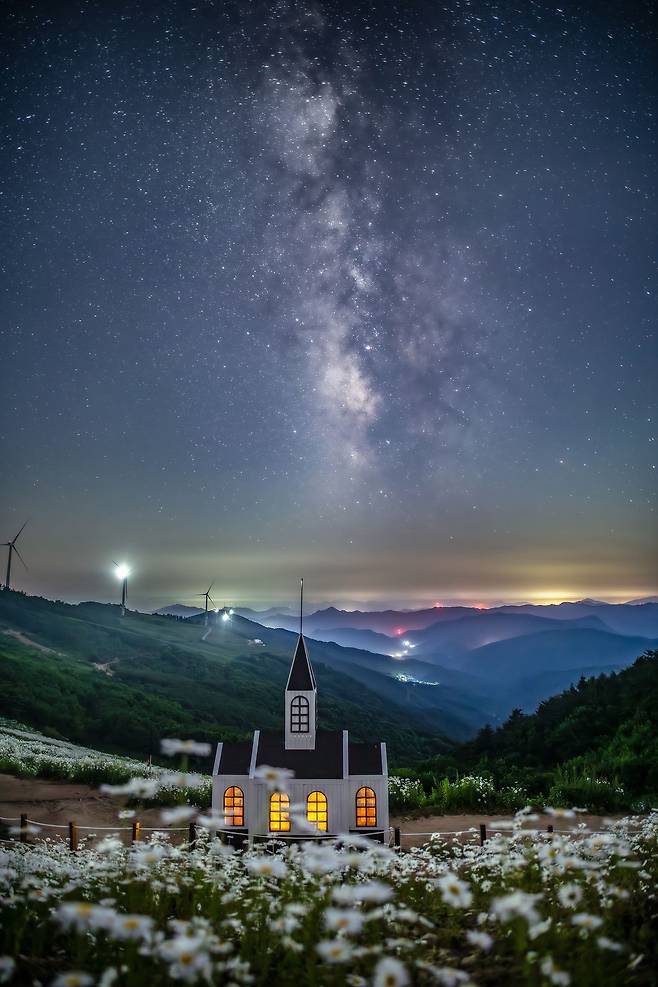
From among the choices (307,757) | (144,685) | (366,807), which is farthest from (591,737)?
(144,685)

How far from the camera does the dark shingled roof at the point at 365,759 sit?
1911 cm

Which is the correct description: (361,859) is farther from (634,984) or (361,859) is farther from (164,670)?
(164,670)

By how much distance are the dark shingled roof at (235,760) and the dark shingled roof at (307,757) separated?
431 mm

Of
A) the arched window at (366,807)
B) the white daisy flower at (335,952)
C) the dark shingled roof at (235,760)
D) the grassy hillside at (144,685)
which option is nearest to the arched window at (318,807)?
the arched window at (366,807)

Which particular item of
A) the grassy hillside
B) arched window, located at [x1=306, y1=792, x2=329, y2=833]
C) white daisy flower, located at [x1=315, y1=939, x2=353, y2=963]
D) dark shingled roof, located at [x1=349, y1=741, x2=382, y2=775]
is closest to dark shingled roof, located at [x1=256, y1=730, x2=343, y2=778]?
dark shingled roof, located at [x1=349, y1=741, x2=382, y2=775]

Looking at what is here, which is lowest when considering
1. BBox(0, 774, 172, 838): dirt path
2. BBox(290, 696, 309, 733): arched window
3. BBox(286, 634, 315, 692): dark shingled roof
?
BBox(0, 774, 172, 838): dirt path

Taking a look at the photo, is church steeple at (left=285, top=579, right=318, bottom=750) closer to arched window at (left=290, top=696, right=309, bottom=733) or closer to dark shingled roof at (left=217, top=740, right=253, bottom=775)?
arched window at (left=290, top=696, right=309, bottom=733)

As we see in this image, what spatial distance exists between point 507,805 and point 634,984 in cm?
2098

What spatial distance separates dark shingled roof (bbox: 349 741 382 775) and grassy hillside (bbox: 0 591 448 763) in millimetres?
30024

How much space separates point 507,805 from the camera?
79.8ft

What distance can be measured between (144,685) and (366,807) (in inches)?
2734

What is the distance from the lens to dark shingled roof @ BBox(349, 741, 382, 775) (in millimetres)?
19109

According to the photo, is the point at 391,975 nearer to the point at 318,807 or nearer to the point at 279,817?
the point at 279,817

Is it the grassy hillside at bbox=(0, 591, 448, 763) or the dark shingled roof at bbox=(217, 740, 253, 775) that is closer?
the dark shingled roof at bbox=(217, 740, 253, 775)
